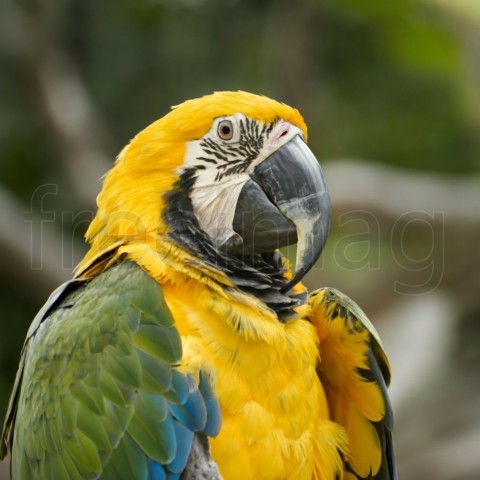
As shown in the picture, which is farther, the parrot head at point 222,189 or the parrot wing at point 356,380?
the parrot wing at point 356,380

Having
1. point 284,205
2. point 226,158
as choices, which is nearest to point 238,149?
point 226,158

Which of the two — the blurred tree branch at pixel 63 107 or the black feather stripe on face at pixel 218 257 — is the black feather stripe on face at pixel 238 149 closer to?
the black feather stripe on face at pixel 218 257

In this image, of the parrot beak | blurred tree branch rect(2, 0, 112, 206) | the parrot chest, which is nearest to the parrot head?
the parrot beak

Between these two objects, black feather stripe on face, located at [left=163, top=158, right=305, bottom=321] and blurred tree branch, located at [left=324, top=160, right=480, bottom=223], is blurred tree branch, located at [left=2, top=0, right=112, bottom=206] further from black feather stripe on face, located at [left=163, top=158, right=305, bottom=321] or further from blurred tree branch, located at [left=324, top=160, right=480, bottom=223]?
black feather stripe on face, located at [left=163, top=158, right=305, bottom=321]

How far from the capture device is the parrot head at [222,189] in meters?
2.88

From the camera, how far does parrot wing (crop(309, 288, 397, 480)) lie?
10.1 feet

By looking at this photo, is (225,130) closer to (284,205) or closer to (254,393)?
(284,205)

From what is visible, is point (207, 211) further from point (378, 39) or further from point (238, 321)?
point (378, 39)

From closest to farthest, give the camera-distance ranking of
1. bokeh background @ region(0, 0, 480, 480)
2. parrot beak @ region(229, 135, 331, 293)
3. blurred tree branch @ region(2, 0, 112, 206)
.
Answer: parrot beak @ region(229, 135, 331, 293)
bokeh background @ region(0, 0, 480, 480)
blurred tree branch @ region(2, 0, 112, 206)

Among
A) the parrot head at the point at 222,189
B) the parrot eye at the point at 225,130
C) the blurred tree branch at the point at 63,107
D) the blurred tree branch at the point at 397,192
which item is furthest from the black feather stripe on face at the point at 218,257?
the blurred tree branch at the point at 63,107

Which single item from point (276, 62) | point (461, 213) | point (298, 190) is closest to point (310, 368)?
point (298, 190)

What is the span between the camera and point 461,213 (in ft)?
21.1

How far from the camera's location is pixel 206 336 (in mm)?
2723

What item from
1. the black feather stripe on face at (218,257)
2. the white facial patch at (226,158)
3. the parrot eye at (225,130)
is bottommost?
the black feather stripe on face at (218,257)
